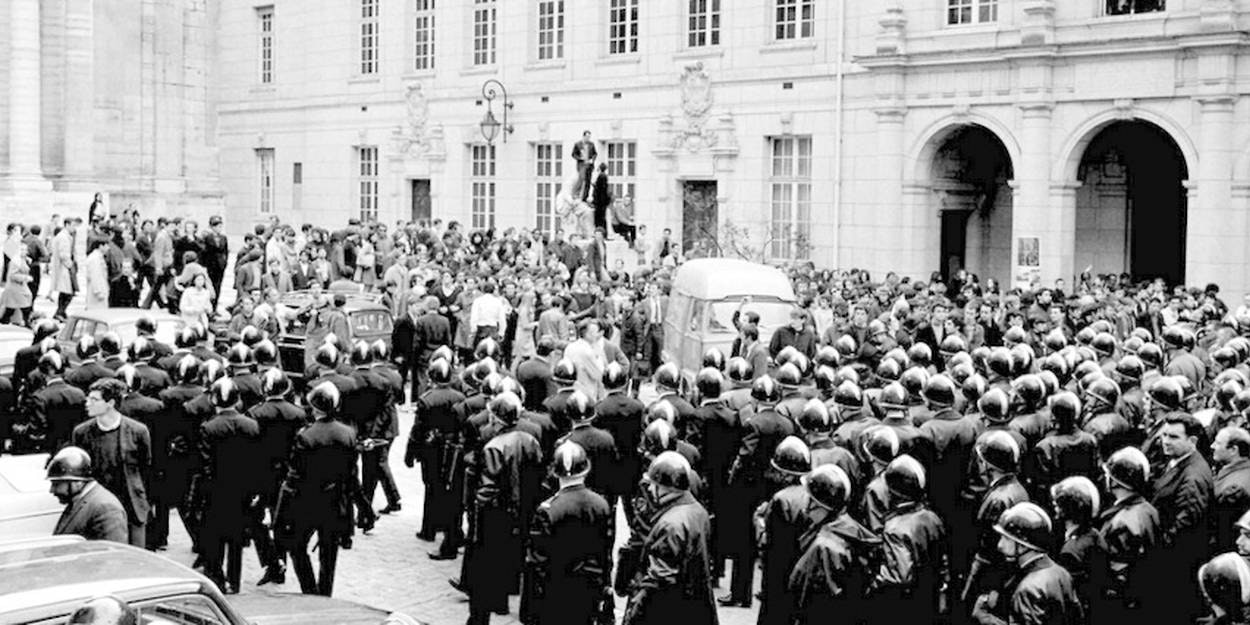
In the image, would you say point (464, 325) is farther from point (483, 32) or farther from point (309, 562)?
point (483, 32)

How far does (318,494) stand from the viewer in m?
11.4

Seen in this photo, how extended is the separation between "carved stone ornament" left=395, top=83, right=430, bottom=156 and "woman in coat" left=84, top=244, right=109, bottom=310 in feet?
57.3

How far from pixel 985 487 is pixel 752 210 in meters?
23.2

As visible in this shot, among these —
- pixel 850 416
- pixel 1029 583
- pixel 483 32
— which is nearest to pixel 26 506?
pixel 850 416

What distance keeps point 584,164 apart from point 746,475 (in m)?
22.0

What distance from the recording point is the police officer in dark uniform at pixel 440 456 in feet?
45.0

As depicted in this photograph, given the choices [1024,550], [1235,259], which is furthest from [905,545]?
[1235,259]

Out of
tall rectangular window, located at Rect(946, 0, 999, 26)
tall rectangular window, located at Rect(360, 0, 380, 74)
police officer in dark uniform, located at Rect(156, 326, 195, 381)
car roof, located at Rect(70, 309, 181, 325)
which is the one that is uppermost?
tall rectangular window, located at Rect(360, 0, 380, 74)

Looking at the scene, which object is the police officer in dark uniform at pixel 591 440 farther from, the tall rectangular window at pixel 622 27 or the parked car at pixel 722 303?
the tall rectangular window at pixel 622 27

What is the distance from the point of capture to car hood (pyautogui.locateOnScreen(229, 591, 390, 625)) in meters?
8.32

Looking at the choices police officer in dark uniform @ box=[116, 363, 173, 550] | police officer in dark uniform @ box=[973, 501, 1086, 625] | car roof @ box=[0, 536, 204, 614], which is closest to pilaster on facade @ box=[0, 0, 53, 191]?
police officer in dark uniform @ box=[116, 363, 173, 550]

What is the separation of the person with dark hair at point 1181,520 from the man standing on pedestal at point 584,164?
2390 cm

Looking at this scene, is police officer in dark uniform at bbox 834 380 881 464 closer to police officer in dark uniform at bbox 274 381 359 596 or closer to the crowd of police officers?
the crowd of police officers

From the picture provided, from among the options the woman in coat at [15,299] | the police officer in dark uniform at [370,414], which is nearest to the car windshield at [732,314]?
the police officer in dark uniform at [370,414]
